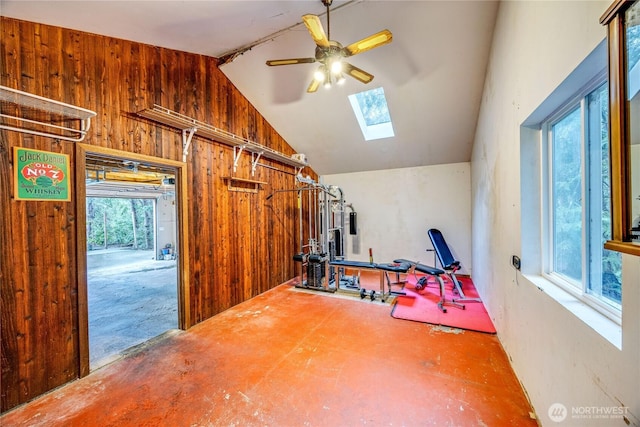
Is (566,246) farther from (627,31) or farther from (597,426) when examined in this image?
(627,31)

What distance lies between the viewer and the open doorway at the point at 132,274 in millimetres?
2887

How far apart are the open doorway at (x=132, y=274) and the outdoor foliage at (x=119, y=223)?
49mm

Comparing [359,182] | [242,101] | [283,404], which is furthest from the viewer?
[359,182]

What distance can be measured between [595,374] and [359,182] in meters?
5.20

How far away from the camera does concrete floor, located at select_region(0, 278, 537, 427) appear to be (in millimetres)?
1742

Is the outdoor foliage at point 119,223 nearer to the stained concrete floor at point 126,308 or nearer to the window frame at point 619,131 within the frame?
the stained concrete floor at point 126,308

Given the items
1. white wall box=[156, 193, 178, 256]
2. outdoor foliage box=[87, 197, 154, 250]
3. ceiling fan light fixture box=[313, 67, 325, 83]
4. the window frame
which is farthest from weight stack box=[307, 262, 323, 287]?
outdoor foliage box=[87, 197, 154, 250]

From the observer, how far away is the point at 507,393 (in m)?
1.91

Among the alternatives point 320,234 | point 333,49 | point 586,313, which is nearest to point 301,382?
point 586,313

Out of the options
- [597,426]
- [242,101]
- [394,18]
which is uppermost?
[394,18]

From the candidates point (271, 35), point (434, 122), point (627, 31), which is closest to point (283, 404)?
point (627, 31)

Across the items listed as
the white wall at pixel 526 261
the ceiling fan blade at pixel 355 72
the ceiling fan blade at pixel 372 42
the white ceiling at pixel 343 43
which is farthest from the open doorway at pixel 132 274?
the white wall at pixel 526 261

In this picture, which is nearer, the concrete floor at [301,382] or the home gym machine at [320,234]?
the concrete floor at [301,382]

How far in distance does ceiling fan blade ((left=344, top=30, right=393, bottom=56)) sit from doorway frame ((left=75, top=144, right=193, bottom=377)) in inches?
90.8
